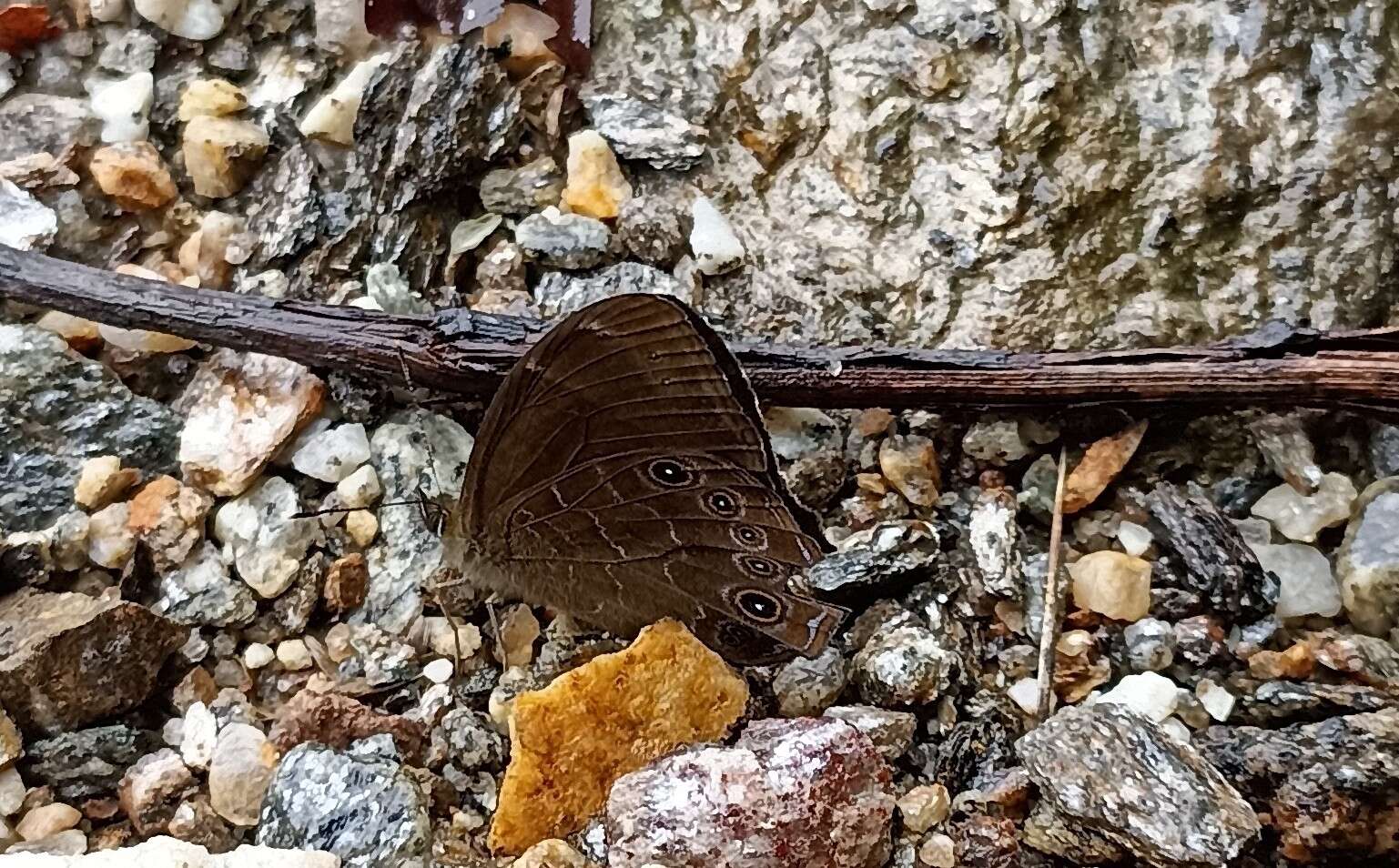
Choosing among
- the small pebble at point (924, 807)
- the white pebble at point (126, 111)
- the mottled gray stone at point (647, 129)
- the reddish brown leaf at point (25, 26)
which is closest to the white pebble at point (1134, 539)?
the small pebble at point (924, 807)

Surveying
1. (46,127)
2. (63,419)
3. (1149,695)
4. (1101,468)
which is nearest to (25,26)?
(46,127)

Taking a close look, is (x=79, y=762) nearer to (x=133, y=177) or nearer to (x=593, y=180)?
(x=133, y=177)

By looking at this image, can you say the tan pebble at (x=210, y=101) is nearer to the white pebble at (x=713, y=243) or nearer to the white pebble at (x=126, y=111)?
the white pebble at (x=126, y=111)

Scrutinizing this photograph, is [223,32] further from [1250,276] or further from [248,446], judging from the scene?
[1250,276]

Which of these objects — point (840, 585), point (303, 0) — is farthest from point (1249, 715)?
point (303, 0)

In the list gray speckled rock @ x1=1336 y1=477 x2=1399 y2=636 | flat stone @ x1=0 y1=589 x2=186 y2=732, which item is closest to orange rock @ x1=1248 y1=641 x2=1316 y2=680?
gray speckled rock @ x1=1336 y1=477 x2=1399 y2=636

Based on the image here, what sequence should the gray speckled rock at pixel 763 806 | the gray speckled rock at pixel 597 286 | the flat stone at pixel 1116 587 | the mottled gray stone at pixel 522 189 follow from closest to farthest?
the gray speckled rock at pixel 763 806, the flat stone at pixel 1116 587, the gray speckled rock at pixel 597 286, the mottled gray stone at pixel 522 189
